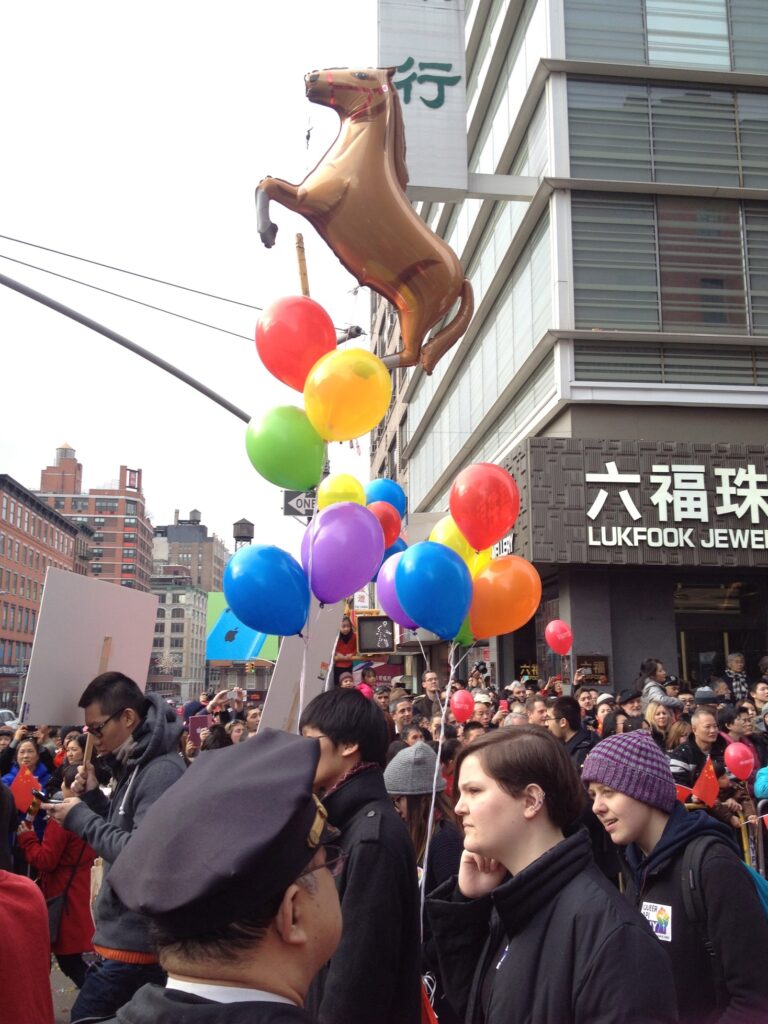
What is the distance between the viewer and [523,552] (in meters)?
18.0

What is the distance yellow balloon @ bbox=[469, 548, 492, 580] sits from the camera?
18.4ft

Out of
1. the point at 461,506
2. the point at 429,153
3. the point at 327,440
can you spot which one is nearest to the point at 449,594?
the point at 461,506

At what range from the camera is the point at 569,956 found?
6.40ft

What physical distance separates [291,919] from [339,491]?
4.23m

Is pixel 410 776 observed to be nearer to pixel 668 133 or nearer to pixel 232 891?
pixel 232 891

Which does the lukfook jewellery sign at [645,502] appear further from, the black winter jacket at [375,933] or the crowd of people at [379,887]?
the black winter jacket at [375,933]

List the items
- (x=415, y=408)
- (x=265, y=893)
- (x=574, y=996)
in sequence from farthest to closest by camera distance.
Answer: (x=415, y=408)
(x=574, y=996)
(x=265, y=893)

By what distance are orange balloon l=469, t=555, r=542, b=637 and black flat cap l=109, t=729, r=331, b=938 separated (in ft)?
12.6

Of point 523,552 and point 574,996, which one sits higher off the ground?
point 523,552

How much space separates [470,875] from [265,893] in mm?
1225

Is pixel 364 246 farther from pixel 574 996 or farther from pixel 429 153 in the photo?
pixel 429 153

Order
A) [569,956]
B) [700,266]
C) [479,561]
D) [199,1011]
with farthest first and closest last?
[700,266] → [479,561] → [569,956] → [199,1011]

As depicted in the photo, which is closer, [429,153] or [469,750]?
[469,750]

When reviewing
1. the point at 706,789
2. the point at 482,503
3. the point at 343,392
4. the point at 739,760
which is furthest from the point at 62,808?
the point at 739,760
